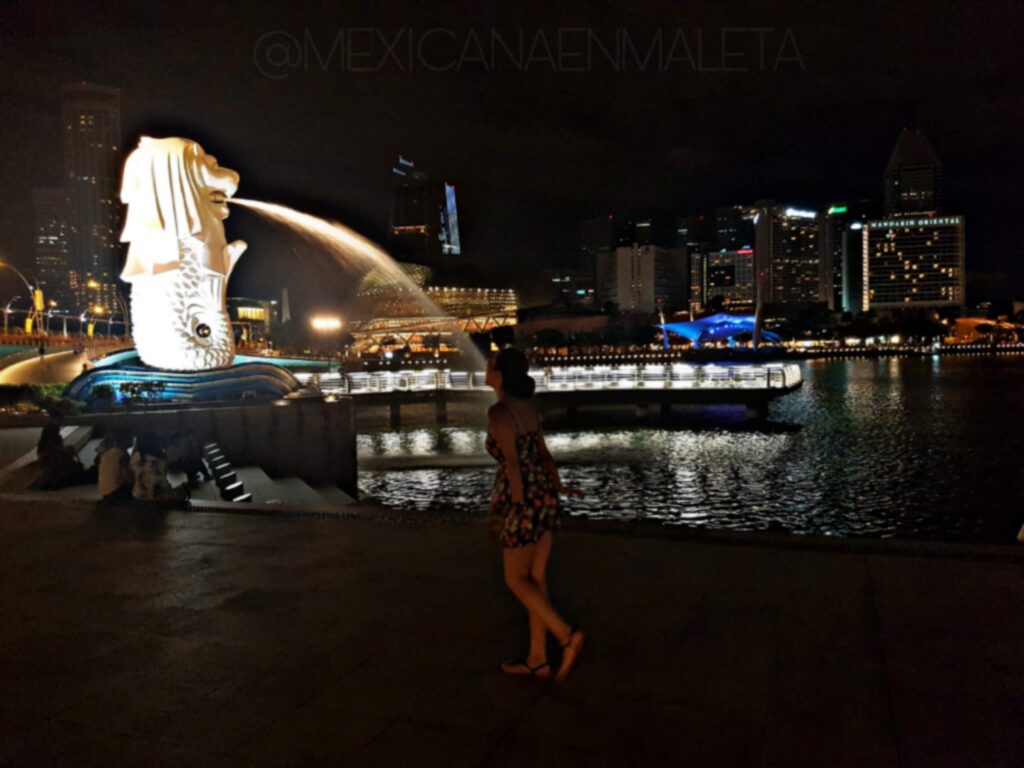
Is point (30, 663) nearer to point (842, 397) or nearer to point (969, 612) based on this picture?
point (969, 612)

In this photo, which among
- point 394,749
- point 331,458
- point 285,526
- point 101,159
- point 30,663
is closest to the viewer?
point 394,749

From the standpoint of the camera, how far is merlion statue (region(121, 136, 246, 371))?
22156 mm

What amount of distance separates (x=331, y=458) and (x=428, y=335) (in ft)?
358

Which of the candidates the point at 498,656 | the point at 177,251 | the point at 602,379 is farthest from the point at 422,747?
the point at 602,379

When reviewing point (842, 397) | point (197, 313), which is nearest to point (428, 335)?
point (842, 397)

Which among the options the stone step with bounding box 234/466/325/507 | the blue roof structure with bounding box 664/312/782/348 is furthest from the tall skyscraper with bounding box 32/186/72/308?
the stone step with bounding box 234/466/325/507

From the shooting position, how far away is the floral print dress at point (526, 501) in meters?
→ 4.49

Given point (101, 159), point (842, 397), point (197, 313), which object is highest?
point (101, 159)

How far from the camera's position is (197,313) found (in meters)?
23.5

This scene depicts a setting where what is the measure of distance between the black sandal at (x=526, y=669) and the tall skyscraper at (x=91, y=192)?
590ft

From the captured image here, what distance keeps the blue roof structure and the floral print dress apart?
4599 inches

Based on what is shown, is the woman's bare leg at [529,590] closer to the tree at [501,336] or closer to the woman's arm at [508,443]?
the woman's arm at [508,443]

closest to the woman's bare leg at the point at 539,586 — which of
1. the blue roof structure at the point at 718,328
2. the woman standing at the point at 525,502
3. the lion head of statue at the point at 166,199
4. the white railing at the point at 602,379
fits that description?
the woman standing at the point at 525,502

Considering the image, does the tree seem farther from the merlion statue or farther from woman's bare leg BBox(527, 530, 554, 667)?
the merlion statue
